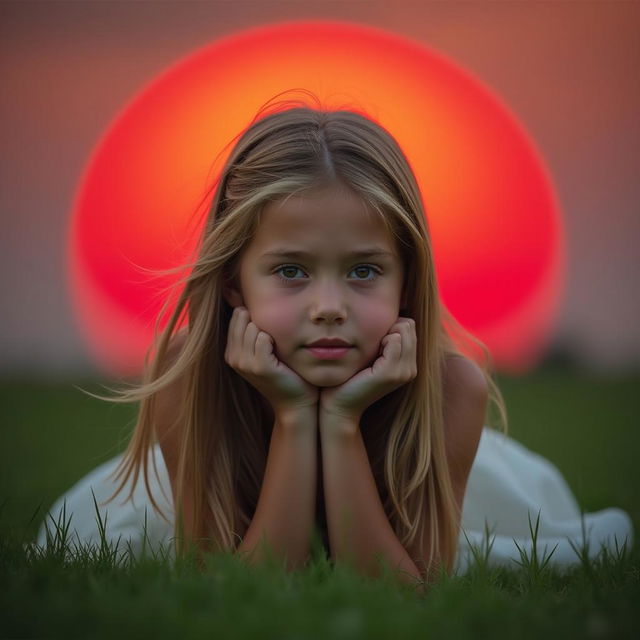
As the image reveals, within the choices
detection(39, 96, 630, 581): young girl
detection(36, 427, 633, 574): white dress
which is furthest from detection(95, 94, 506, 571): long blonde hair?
detection(36, 427, 633, 574): white dress

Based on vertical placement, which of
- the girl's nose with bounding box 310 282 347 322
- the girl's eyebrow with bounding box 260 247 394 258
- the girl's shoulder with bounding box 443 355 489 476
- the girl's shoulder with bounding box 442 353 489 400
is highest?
the girl's eyebrow with bounding box 260 247 394 258

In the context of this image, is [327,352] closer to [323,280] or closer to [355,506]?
[323,280]

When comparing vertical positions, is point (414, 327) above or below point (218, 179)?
below

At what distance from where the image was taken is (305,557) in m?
2.97

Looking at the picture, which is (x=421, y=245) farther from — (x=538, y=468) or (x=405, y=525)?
(x=538, y=468)

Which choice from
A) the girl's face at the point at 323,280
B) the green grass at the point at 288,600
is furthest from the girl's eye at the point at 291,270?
the green grass at the point at 288,600

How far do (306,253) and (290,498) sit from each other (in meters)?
0.86

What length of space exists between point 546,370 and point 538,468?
16.8m

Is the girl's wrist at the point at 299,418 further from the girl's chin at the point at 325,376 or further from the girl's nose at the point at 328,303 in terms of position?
the girl's nose at the point at 328,303

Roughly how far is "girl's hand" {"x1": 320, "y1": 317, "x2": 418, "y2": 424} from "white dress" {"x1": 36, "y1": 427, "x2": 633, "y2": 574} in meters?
1.22

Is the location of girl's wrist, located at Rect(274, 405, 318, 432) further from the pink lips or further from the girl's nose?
the girl's nose

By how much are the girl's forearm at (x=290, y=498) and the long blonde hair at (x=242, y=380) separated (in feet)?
0.84

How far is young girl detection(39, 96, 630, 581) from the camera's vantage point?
9.53ft

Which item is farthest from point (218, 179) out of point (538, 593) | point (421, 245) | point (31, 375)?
point (31, 375)
